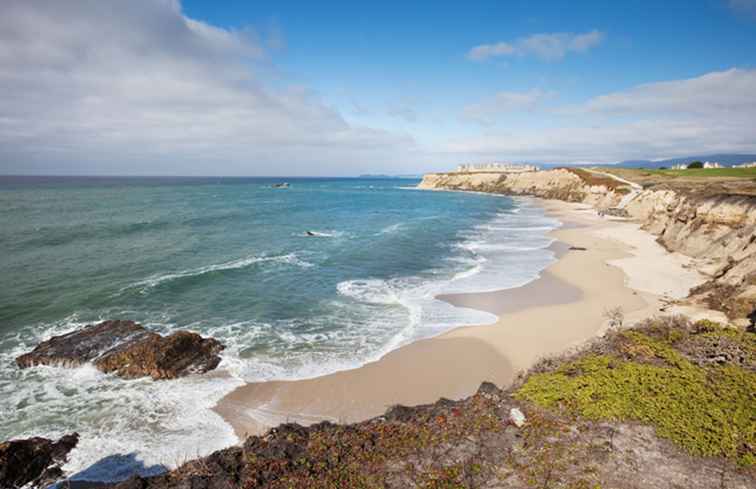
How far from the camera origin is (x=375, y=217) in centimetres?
6119

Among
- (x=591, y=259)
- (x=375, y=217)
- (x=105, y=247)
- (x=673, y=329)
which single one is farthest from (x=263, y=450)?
(x=375, y=217)

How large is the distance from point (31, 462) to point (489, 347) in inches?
576

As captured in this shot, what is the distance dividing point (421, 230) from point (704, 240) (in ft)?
88.1

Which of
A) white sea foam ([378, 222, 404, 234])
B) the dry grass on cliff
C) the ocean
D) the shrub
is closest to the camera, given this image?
the shrub

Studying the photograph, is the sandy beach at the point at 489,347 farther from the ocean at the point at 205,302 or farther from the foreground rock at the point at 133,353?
the foreground rock at the point at 133,353

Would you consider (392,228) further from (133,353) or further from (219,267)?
(133,353)

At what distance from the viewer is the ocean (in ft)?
35.1

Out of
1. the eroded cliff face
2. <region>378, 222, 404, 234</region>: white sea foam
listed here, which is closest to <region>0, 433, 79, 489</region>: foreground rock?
the eroded cliff face

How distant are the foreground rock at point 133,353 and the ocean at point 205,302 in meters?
0.42

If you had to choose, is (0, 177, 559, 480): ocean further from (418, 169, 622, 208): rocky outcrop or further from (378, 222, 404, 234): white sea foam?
(418, 169, 622, 208): rocky outcrop

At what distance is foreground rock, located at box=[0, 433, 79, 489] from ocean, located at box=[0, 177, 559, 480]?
1.09 ft

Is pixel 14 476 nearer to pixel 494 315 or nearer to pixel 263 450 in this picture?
pixel 263 450

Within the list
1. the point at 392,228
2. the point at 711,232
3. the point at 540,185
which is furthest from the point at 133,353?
the point at 540,185

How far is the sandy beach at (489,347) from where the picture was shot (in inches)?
459
